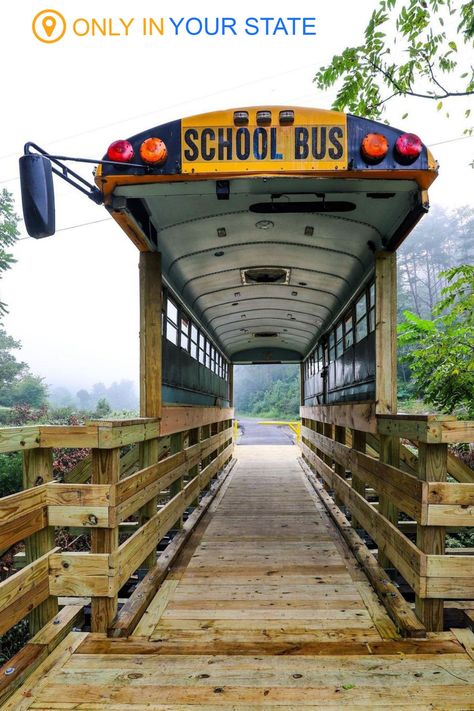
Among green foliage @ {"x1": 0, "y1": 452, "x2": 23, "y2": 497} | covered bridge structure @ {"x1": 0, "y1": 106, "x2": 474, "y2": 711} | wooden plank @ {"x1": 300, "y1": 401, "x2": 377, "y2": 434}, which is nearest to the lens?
covered bridge structure @ {"x1": 0, "y1": 106, "x2": 474, "y2": 711}

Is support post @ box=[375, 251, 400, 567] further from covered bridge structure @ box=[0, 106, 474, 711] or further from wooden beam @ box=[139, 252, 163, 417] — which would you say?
wooden beam @ box=[139, 252, 163, 417]

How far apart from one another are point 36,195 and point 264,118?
4.55 ft

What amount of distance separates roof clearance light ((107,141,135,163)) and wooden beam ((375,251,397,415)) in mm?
2206

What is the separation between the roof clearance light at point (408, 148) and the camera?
275 centimetres

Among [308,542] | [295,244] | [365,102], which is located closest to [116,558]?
[308,542]

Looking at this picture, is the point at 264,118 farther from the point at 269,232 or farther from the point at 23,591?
the point at 23,591

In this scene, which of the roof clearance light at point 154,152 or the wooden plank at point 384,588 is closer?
the wooden plank at point 384,588

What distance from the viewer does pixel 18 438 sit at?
241 centimetres

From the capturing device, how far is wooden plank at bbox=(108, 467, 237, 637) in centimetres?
272

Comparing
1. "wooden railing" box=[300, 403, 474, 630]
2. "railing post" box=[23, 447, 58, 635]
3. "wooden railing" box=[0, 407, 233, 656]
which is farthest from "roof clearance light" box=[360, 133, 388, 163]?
"railing post" box=[23, 447, 58, 635]

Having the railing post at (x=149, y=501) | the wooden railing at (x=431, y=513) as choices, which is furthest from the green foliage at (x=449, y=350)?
the railing post at (x=149, y=501)

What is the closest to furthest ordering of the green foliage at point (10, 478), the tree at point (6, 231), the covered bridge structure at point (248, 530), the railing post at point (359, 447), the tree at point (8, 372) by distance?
the covered bridge structure at point (248, 530), the railing post at point (359, 447), the green foliage at point (10, 478), the tree at point (6, 231), the tree at point (8, 372)

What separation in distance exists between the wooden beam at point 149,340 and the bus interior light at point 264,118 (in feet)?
5.18

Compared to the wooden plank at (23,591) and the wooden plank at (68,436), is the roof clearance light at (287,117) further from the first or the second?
the wooden plank at (23,591)
